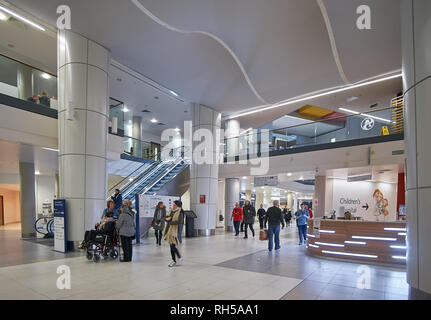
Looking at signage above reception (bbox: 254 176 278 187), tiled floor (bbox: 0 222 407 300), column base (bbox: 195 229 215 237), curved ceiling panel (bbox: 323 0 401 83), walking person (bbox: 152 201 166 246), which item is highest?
curved ceiling panel (bbox: 323 0 401 83)

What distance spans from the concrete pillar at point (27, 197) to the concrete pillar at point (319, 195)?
44.3ft

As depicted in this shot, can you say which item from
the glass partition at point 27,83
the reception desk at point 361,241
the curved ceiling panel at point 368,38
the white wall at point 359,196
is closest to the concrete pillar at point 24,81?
the glass partition at point 27,83

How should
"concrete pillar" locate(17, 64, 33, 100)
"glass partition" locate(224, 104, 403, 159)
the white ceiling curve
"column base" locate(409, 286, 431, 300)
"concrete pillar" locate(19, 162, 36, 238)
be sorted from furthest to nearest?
"concrete pillar" locate(19, 162, 36, 238), "glass partition" locate(224, 104, 403, 159), "concrete pillar" locate(17, 64, 33, 100), the white ceiling curve, "column base" locate(409, 286, 431, 300)

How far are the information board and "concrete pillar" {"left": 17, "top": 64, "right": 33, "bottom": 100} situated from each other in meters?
3.67

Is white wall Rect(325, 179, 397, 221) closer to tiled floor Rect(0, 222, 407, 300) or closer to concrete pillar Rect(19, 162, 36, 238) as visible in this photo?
tiled floor Rect(0, 222, 407, 300)

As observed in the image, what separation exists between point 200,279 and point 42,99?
816 centimetres

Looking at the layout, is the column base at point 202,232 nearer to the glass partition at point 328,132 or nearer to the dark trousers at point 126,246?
the glass partition at point 328,132

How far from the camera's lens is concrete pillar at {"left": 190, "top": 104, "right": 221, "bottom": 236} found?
547 inches

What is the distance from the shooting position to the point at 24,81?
917 cm

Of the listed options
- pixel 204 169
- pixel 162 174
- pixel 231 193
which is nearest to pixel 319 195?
pixel 231 193

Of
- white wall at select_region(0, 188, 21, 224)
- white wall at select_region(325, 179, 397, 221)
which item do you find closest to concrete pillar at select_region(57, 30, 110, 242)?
white wall at select_region(325, 179, 397, 221)

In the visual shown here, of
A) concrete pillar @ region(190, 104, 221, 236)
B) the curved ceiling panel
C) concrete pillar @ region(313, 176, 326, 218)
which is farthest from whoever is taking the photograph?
concrete pillar @ region(313, 176, 326, 218)

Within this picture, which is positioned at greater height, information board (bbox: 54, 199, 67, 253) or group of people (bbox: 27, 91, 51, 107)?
group of people (bbox: 27, 91, 51, 107)
